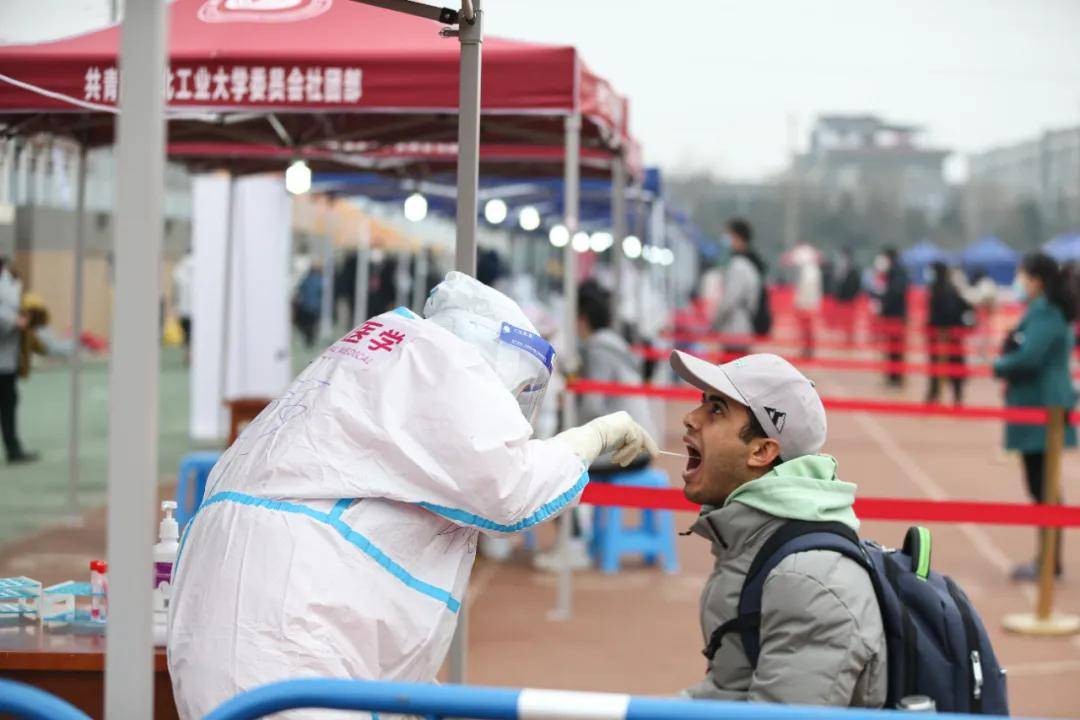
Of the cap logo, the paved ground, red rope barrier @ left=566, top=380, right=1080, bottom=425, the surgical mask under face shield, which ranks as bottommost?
the paved ground

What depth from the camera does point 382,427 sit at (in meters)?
2.83

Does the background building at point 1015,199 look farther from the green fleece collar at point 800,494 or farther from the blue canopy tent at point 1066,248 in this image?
the green fleece collar at point 800,494

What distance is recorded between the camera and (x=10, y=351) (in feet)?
42.9

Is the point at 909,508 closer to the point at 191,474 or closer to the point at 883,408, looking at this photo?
the point at 883,408

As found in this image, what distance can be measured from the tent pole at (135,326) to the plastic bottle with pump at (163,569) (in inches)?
A: 59.9

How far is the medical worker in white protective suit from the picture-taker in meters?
2.75

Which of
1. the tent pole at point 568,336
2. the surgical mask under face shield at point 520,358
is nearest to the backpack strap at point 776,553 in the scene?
the surgical mask under face shield at point 520,358

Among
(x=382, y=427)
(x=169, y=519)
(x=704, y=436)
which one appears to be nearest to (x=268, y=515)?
(x=382, y=427)

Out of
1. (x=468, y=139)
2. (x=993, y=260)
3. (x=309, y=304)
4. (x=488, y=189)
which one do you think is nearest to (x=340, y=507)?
(x=468, y=139)

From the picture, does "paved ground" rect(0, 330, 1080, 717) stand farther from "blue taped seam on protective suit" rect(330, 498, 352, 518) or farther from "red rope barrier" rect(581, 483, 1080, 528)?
"blue taped seam on protective suit" rect(330, 498, 352, 518)

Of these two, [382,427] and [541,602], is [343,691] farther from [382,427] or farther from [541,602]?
[541,602]

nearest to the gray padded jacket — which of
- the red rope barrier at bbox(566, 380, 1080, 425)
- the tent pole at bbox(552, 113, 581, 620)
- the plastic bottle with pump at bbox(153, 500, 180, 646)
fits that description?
the plastic bottle with pump at bbox(153, 500, 180, 646)

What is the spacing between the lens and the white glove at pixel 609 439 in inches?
130

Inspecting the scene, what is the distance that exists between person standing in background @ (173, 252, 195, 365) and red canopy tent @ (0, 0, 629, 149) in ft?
50.7
